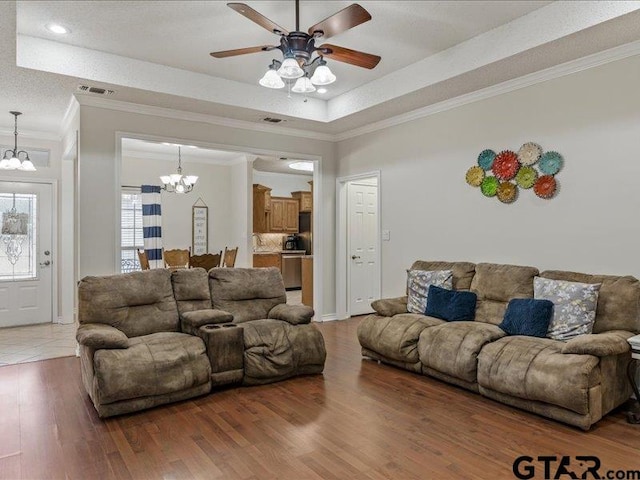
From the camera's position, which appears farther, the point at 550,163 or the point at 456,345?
the point at 550,163

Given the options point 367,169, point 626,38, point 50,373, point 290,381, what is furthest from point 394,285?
point 50,373

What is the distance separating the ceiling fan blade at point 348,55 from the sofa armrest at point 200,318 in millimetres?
2328

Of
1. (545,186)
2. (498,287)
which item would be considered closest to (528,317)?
(498,287)

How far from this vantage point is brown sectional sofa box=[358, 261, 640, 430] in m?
2.92

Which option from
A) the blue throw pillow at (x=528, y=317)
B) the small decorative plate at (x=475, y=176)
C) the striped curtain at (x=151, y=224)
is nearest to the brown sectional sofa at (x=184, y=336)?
the blue throw pillow at (x=528, y=317)

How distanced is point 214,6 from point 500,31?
238 cm

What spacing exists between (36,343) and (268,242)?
232 inches

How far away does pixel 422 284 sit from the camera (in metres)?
4.61

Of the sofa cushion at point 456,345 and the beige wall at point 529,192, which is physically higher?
the beige wall at point 529,192

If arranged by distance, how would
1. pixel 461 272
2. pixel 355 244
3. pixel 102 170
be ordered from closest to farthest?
pixel 461 272, pixel 102 170, pixel 355 244

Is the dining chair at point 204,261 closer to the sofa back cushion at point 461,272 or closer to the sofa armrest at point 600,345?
the sofa back cushion at point 461,272

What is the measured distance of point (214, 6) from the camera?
339 centimetres

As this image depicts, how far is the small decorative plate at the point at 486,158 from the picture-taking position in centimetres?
455

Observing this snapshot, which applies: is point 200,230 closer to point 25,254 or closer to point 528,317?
point 25,254
